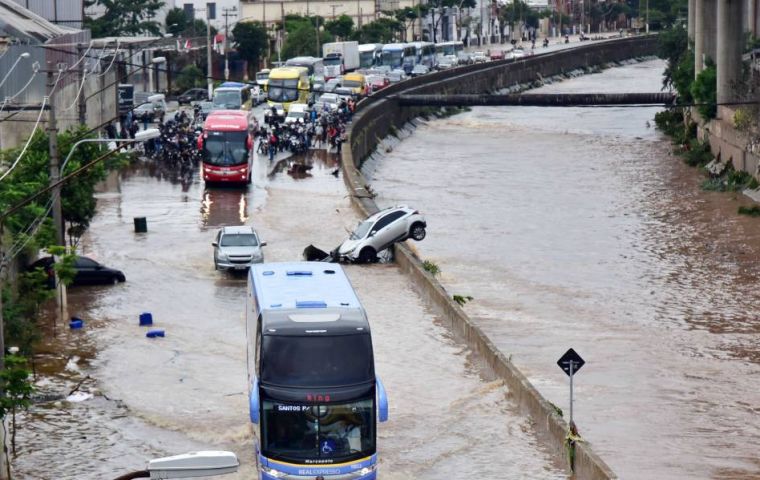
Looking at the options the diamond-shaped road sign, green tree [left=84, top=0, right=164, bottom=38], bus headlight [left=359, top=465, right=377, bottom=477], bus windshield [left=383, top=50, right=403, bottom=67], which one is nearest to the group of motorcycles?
green tree [left=84, top=0, right=164, bottom=38]

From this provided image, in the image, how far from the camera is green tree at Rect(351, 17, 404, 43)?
454 feet

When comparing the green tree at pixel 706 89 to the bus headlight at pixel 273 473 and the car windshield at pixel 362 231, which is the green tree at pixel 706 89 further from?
the bus headlight at pixel 273 473

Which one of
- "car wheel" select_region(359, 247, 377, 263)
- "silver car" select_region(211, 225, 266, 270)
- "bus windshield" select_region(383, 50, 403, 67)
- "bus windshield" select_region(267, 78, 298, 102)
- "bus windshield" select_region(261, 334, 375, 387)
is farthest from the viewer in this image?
"bus windshield" select_region(383, 50, 403, 67)

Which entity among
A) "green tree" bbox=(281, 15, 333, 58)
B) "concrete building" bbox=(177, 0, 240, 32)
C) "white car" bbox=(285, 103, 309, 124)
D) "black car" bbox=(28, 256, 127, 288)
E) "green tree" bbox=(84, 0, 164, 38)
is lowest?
"black car" bbox=(28, 256, 127, 288)

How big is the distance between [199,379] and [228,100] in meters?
48.2

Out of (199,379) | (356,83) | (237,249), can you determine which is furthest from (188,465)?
(356,83)

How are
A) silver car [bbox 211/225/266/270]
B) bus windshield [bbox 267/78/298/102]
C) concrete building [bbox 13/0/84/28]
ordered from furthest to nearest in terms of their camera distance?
bus windshield [bbox 267/78/298/102], concrete building [bbox 13/0/84/28], silver car [bbox 211/225/266/270]

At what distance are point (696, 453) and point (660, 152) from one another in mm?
53566

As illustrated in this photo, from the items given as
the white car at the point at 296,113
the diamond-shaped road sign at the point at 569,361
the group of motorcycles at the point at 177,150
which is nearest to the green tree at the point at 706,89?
the white car at the point at 296,113

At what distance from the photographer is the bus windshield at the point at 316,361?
21.7 m

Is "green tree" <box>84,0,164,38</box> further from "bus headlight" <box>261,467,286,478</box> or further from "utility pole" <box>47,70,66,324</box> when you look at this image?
"bus headlight" <box>261,467,286,478</box>

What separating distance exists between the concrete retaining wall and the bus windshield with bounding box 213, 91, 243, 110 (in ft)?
19.6

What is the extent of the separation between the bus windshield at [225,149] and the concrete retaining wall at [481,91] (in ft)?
13.6

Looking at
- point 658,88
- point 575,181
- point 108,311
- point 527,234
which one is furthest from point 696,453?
point 658,88
